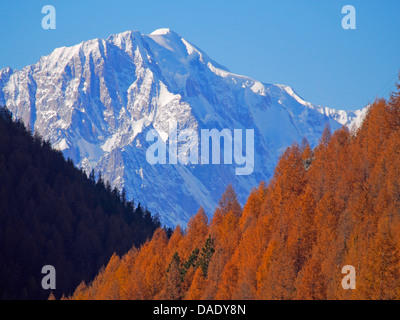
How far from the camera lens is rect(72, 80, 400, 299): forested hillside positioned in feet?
258

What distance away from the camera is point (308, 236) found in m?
98.7

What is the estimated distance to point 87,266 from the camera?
194 meters

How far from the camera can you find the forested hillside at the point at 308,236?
78750 millimetres

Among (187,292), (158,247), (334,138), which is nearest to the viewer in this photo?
(187,292)

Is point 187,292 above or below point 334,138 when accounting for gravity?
below

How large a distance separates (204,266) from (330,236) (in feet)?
96.0

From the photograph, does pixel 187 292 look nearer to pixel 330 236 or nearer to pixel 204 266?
pixel 204 266
